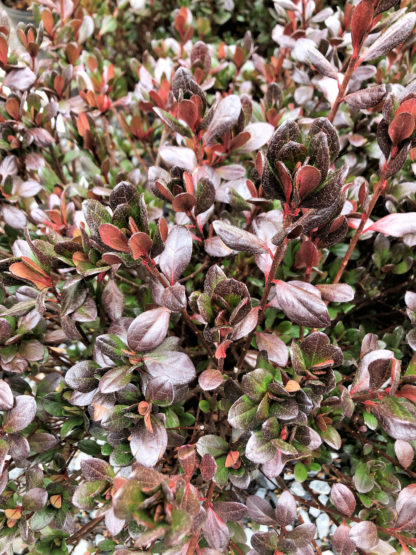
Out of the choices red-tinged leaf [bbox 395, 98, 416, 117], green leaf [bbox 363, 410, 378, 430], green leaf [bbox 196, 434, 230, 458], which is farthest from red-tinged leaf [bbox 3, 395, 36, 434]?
red-tinged leaf [bbox 395, 98, 416, 117]

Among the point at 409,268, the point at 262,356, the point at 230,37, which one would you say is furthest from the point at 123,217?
the point at 230,37

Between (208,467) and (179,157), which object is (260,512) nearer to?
(208,467)

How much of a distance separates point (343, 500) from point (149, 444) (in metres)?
0.55

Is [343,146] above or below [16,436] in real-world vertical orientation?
above

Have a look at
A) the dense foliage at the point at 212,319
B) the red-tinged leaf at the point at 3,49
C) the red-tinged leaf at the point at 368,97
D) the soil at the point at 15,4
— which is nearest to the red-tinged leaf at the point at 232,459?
the dense foliage at the point at 212,319

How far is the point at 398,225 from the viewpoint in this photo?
104 centimetres

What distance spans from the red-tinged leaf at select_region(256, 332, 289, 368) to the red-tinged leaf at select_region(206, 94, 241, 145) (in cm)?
54

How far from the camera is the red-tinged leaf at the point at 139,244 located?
86 cm

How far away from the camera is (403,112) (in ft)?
2.89

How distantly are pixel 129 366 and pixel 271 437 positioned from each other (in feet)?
1.20

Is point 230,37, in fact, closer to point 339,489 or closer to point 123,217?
point 123,217

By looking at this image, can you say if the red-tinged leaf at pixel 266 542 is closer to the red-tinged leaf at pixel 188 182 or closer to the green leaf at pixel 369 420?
the green leaf at pixel 369 420

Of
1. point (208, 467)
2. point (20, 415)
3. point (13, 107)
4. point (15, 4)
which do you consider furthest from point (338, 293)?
point (15, 4)

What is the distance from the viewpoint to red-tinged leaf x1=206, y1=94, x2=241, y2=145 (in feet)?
3.65
